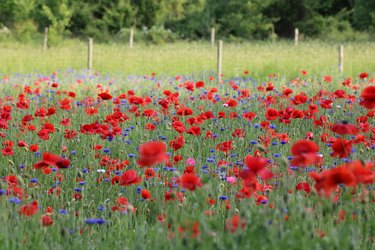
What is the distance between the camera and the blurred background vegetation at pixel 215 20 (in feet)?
107

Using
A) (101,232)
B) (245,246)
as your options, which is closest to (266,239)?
(245,246)

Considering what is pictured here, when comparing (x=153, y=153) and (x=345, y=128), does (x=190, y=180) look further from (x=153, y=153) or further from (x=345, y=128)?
(x=345, y=128)

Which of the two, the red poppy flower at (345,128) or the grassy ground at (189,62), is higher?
the grassy ground at (189,62)

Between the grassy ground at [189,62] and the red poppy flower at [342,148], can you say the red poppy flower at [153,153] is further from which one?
the grassy ground at [189,62]

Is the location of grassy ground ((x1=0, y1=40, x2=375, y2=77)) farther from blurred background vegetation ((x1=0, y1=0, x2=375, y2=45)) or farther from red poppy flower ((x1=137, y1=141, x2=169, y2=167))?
red poppy flower ((x1=137, y1=141, x2=169, y2=167))

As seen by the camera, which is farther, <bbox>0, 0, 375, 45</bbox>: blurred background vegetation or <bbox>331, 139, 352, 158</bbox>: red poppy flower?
<bbox>0, 0, 375, 45</bbox>: blurred background vegetation

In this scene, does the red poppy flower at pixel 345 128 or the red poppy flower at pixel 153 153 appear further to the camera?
the red poppy flower at pixel 345 128

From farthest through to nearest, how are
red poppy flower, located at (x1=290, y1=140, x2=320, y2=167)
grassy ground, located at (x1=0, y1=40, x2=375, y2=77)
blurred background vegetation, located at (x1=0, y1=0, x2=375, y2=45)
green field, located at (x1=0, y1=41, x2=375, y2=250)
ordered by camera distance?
1. blurred background vegetation, located at (x1=0, y1=0, x2=375, y2=45)
2. grassy ground, located at (x1=0, y1=40, x2=375, y2=77)
3. green field, located at (x1=0, y1=41, x2=375, y2=250)
4. red poppy flower, located at (x1=290, y1=140, x2=320, y2=167)

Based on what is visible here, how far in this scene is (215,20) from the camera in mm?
36656

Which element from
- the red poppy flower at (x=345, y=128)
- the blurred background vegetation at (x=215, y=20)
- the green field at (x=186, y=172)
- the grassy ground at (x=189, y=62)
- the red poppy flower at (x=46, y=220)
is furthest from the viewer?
the blurred background vegetation at (x=215, y=20)

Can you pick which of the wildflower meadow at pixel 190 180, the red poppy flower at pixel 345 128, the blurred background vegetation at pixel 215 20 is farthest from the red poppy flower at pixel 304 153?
the blurred background vegetation at pixel 215 20

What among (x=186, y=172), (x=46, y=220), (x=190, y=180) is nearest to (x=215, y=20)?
(x=186, y=172)

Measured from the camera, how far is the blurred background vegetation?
3275 cm

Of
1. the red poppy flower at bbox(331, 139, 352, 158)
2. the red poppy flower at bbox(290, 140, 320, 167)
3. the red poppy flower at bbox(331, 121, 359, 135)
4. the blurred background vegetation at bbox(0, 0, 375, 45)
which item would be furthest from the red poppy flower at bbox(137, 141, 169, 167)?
the blurred background vegetation at bbox(0, 0, 375, 45)
